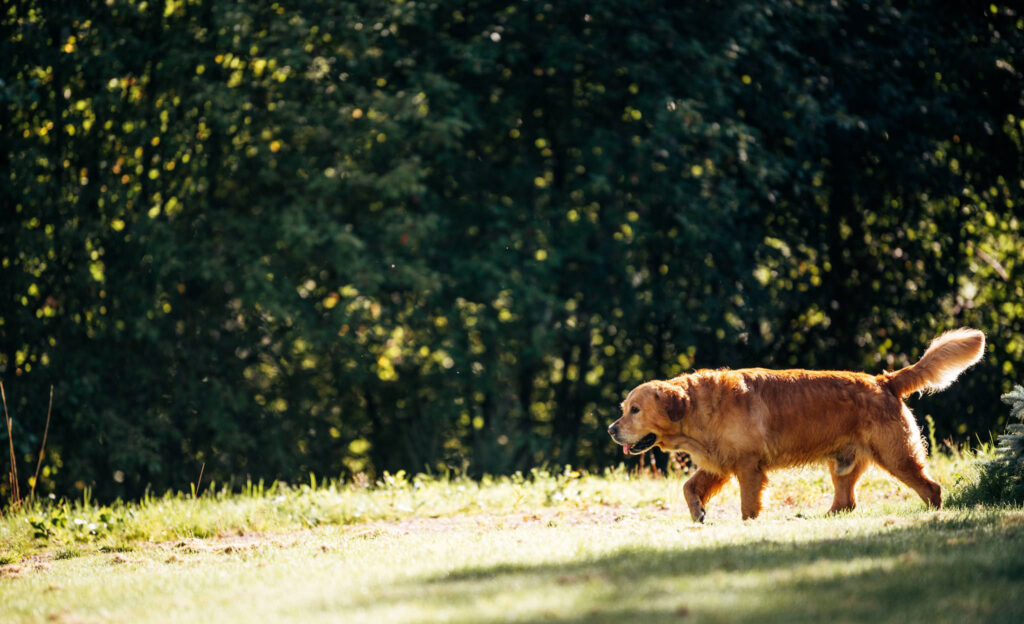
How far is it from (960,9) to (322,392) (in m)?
9.84

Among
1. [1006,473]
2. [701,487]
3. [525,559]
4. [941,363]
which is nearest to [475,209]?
[701,487]

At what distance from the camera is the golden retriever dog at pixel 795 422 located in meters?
→ 7.27

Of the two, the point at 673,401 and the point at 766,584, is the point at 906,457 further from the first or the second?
the point at 766,584

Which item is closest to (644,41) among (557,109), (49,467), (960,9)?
(557,109)

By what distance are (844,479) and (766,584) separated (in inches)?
125

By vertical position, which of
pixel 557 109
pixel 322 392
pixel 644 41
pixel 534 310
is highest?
pixel 644 41

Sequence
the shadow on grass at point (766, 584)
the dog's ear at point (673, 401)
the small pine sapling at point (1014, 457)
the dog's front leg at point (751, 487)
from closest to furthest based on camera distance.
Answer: the shadow on grass at point (766, 584) → the small pine sapling at point (1014, 457) → the dog's front leg at point (751, 487) → the dog's ear at point (673, 401)

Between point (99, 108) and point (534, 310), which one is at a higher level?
point (99, 108)

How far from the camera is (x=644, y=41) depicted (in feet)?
41.2

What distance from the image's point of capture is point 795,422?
24.0ft

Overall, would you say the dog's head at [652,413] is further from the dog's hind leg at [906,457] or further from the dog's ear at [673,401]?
the dog's hind leg at [906,457]

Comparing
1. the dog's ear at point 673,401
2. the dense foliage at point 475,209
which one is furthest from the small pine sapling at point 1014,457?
the dense foliage at point 475,209

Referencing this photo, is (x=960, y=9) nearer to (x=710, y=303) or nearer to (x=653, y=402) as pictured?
(x=710, y=303)

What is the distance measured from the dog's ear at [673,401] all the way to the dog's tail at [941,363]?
1441mm
